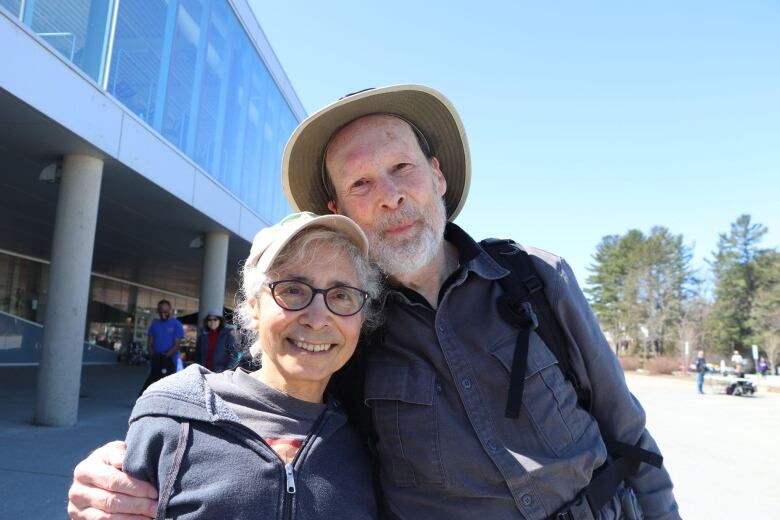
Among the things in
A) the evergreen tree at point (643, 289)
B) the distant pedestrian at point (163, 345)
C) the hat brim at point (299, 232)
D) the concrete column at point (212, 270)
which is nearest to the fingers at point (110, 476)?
the hat brim at point (299, 232)

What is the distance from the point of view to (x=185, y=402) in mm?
1469

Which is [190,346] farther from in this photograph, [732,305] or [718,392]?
[732,305]

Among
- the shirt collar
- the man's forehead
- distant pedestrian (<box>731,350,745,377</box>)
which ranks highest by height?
the man's forehead

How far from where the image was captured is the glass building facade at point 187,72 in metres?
6.36

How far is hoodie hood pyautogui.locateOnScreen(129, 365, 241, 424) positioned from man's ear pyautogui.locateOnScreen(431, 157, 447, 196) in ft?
3.82

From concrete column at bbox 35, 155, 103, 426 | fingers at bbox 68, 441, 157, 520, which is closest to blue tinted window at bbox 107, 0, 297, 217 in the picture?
concrete column at bbox 35, 155, 103, 426

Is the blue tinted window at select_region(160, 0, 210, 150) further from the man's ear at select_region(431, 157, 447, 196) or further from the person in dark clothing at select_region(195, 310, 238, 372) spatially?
the man's ear at select_region(431, 157, 447, 196)

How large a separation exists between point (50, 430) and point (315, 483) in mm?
6699

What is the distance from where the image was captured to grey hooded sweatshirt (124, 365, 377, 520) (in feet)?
4.46

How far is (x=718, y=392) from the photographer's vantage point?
71.0 feet

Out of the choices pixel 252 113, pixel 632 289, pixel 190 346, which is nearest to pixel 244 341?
pixel 252 113

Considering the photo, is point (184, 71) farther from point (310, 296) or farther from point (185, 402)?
point (185, 402)

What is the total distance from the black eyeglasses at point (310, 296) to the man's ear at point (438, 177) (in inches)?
26.2

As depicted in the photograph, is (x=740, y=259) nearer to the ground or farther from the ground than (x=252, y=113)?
farther from the ground
